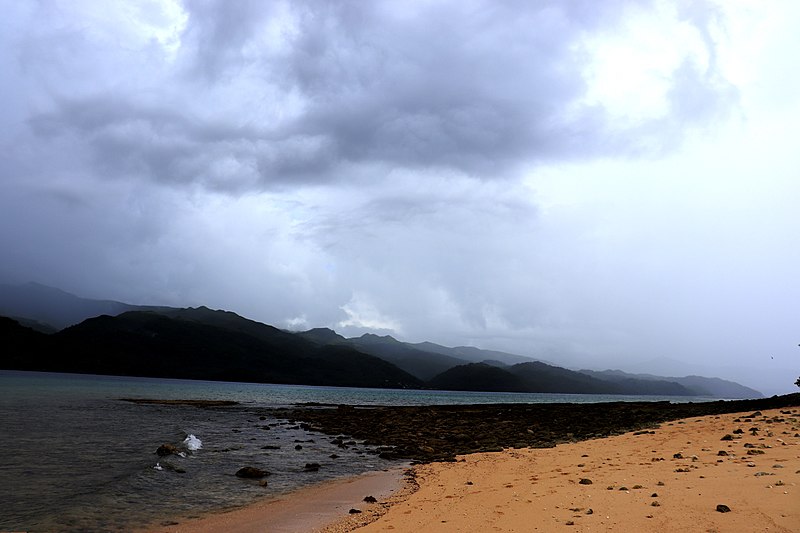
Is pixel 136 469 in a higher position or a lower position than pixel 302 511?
lower

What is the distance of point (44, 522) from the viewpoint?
12422 millimetres

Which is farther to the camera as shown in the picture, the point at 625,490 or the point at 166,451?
the point at 166,451

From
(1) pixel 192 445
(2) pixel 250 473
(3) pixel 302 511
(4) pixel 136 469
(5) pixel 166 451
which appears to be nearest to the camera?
(3) pixel 302 511

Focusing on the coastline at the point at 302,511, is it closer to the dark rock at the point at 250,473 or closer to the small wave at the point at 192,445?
the dark rock at the point at 250,473

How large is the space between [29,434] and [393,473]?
2412 cm

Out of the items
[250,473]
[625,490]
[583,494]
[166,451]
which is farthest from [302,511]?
[166,451]

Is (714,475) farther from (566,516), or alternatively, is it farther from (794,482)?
(566,516)

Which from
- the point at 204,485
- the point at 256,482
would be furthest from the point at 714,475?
the point at 204,485

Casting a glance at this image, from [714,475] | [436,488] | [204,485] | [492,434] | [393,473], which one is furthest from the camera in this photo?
[492,434]

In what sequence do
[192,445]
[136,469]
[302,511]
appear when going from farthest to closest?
[192,445] < [136,469] < [302,511]

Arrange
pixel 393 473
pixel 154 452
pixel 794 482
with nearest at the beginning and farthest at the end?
pixel 794 482 < pixel 393 473 < pixel 154 452

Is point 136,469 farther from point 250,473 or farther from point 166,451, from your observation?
point 250,473

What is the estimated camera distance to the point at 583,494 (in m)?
11.3

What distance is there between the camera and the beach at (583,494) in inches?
353
